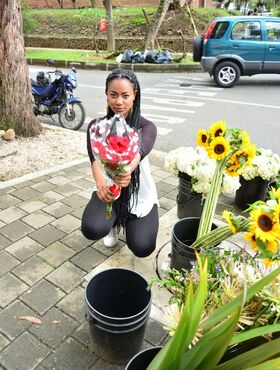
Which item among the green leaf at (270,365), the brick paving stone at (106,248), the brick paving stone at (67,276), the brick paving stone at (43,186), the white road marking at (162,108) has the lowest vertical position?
the brick paving stone at (67,276)

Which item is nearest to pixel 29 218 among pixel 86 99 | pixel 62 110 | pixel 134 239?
pixel 134 239

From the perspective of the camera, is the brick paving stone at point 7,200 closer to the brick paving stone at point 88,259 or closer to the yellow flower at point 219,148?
the brick paving stone at point 88,259

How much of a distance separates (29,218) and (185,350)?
224 centimetres

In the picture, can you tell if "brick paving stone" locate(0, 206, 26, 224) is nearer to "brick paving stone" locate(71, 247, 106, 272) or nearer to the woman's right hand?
"brick paving stone" locate(71, 247, 106, 272)

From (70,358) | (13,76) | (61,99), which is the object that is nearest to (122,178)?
(70,358)

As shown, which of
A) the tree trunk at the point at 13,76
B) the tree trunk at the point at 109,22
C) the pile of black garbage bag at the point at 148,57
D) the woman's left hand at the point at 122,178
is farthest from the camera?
the tree trunk at the point at 109,22

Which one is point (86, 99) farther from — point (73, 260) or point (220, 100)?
point (73, 260)

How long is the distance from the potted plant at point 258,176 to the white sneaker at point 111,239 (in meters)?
1.27

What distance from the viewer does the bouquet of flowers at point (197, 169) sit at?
2.74 m

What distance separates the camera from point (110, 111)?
2.27 metres

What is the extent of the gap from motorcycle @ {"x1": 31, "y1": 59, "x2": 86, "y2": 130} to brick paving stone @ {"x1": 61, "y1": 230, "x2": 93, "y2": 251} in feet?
11.6

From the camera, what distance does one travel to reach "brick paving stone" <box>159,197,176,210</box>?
11.1 ft

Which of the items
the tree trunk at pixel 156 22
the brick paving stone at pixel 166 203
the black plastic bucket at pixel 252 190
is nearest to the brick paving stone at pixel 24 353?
the brick paving stone at pixel 166 203

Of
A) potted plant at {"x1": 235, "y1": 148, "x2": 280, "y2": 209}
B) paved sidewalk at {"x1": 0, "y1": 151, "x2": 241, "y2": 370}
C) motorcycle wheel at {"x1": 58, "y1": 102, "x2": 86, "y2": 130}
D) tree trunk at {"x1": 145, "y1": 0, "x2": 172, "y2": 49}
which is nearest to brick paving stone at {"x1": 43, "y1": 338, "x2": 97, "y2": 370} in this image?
paved sidewalk at {"x1": 0, "y1": 151, "x2": 241, "y2": 370}
